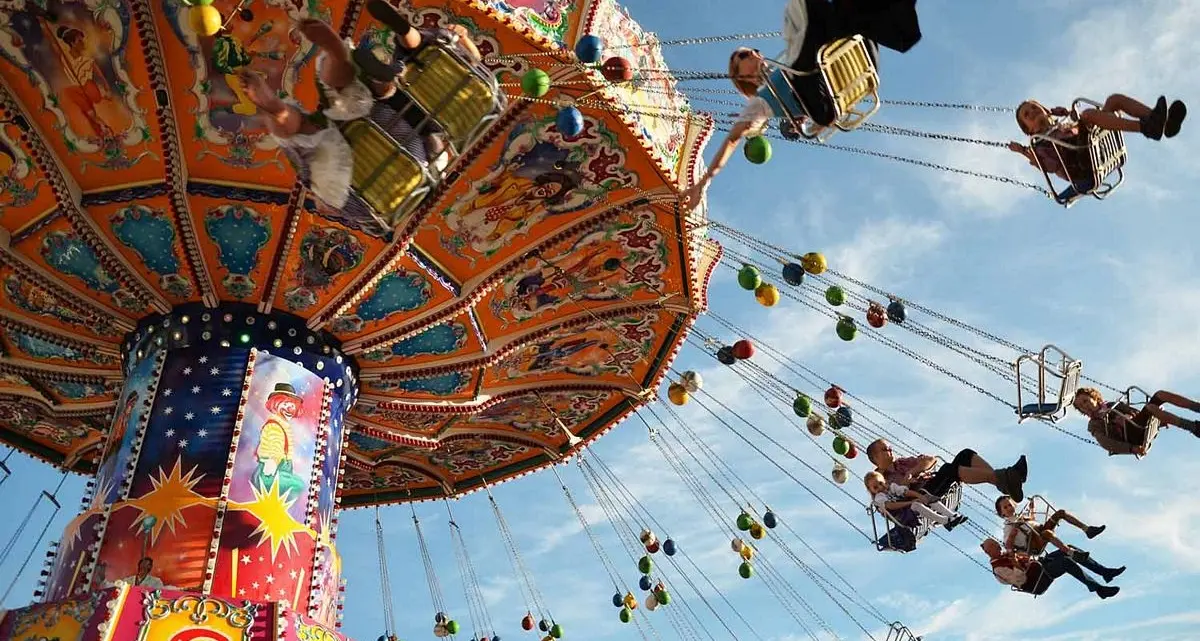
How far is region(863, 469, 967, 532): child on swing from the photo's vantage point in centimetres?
960

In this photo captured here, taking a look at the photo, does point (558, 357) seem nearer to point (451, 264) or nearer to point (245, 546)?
point (451, 264)

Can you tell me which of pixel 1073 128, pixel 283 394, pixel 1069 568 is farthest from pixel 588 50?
pixel 1069 568

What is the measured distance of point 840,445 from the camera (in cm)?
1118

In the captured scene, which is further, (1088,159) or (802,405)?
(802,405)

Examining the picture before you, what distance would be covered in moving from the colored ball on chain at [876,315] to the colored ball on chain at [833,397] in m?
1.59

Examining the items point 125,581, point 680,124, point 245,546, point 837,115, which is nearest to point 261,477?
point 245,546

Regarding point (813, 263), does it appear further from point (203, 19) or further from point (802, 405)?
point (203, 19)

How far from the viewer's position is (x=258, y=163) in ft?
30.5

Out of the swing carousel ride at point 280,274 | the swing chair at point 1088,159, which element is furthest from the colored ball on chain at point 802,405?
the swing chair at point 1088,159

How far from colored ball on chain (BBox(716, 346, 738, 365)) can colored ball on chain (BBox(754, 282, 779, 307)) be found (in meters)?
1.74

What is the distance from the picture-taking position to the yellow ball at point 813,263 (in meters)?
8.87

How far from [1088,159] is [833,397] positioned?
4495mm

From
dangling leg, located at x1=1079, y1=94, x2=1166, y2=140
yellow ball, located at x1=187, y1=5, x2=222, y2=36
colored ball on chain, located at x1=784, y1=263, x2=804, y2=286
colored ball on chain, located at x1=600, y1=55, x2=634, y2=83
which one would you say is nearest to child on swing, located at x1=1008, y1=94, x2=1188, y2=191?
dangling leg, located at x1=1079, y1=94, x2=1166, y2=140

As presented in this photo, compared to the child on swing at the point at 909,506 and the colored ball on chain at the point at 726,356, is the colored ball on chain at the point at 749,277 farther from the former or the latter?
the child on swing at the point at 909,506
